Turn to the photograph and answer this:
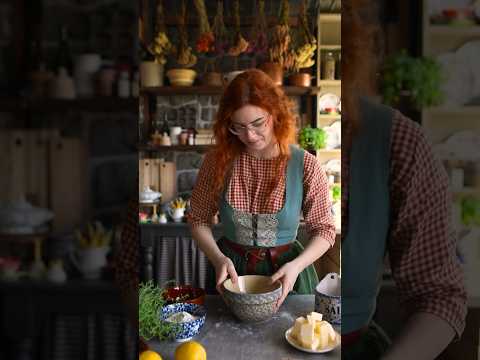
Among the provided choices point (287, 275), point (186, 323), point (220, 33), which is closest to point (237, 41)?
point (220, 33)

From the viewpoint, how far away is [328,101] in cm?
101

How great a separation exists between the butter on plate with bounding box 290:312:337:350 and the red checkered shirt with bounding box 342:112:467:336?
249 millimetres

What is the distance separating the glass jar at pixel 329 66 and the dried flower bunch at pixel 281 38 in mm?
115

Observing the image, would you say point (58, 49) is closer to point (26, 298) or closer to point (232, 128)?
point (26, 298)

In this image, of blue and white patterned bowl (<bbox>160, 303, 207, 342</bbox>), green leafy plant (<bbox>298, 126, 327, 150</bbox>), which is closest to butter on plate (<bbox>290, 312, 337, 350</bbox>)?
blue and white patterned bowl (<bbox>160, 303, 207, 342</bbox>)

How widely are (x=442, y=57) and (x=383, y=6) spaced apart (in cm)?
4

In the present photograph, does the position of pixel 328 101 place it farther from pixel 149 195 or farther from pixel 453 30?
pixel 453 30

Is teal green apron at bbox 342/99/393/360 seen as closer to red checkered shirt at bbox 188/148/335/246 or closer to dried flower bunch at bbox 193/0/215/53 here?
red checkered shirt at bbox 188/148/335/246

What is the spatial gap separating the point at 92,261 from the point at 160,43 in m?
0.82

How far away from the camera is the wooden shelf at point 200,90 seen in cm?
96

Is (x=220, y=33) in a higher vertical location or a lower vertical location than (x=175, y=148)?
higher

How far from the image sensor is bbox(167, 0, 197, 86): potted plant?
918 mm

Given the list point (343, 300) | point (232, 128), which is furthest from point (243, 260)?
point (343, 300)

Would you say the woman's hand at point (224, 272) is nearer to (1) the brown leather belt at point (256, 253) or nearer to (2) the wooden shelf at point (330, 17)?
(1) the brown leather belt at point (256, 253)
